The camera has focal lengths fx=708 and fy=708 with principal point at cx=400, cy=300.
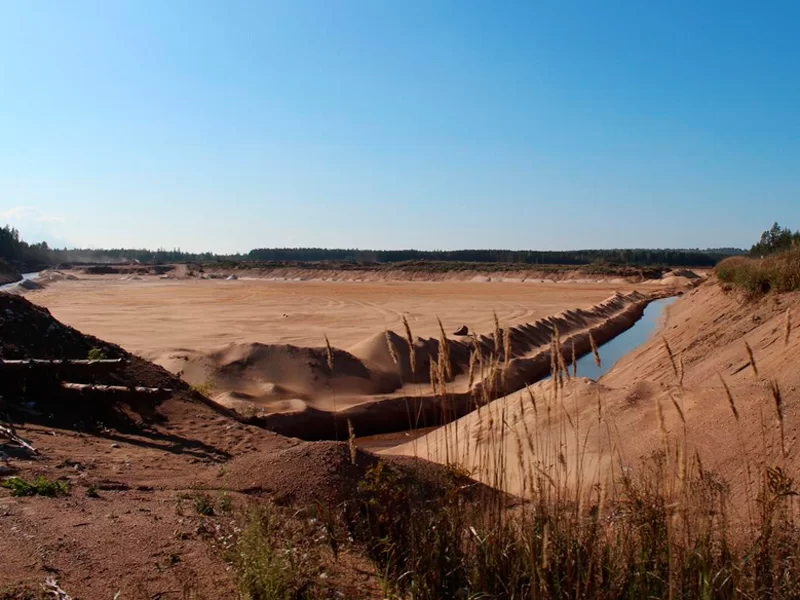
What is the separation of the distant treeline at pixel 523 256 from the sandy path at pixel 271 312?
49.2m

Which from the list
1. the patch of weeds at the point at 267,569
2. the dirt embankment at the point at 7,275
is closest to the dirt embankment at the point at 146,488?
the patch of weeds at the point at 267,569

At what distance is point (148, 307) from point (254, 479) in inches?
1655

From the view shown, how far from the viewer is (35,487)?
6.07m

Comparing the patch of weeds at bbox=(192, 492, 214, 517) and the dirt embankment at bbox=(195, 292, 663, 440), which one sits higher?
the patch of weeds at bbox=(192, 492, 214, 517)

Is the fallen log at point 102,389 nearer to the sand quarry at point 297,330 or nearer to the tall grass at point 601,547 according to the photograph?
the sand quarry at point 297,330

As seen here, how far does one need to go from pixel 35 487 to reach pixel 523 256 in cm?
13838

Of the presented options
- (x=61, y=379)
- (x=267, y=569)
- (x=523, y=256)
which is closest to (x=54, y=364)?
(x=61, y=379)

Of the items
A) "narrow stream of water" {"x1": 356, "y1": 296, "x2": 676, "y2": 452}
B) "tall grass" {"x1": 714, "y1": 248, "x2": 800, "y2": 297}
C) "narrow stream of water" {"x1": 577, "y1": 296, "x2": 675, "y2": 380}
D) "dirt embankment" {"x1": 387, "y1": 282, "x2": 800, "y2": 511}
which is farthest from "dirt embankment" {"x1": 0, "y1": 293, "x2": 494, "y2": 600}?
"narrow stream of water" {"x1": 577, "y1": 296, "x2": 675, "y2": 380}

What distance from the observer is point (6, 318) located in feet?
40.9

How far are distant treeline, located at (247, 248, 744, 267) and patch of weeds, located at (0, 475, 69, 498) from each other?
96494 mm

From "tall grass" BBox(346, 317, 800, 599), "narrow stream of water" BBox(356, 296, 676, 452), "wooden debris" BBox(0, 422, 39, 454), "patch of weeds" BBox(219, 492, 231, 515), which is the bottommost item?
"narrow stream of water" BBox(356, 296, 676, 452)

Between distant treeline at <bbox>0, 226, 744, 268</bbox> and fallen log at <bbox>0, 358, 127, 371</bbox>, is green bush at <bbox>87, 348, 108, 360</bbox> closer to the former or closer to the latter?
fallen log at <bbox>0, 358, 127, 371</bbox>

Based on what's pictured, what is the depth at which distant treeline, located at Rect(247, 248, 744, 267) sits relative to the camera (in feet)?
384

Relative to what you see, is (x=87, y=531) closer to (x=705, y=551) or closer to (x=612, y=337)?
(x=705, y=551)
